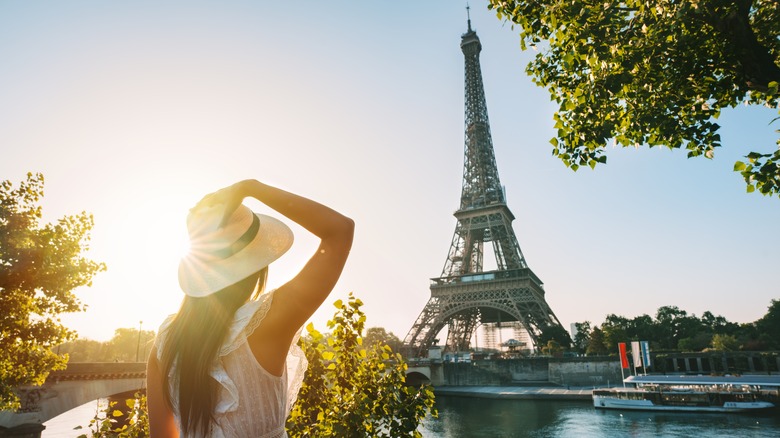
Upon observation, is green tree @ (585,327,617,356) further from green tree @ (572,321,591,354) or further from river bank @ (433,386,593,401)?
green tree @ (572,321,591,354)

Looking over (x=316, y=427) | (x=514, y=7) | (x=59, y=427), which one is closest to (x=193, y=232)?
(x=316, y=427)

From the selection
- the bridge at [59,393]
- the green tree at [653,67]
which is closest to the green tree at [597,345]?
the bridge at [59,393]

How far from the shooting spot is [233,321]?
5.23 ft

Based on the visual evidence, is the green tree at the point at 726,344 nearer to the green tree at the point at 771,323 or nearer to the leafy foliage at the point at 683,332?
the leafy foliage at the point at 683,332

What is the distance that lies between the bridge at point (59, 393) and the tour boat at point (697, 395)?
32.4 meters

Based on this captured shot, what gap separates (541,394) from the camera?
37.1 metres

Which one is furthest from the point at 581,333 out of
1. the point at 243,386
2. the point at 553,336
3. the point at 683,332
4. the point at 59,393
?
the point at 243,386

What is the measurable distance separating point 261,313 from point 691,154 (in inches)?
305

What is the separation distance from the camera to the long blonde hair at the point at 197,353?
5.14 feet

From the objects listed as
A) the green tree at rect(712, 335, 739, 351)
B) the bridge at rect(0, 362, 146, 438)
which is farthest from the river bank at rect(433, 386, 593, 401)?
the bridge at rect(0, 362, 146, 438)

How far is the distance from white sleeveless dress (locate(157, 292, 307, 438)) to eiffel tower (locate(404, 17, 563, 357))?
48.8m

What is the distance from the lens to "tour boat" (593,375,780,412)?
98.3ft

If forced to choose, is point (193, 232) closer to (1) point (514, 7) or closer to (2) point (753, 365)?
(1) point (514, 7)

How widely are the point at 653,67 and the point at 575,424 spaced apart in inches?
1068
